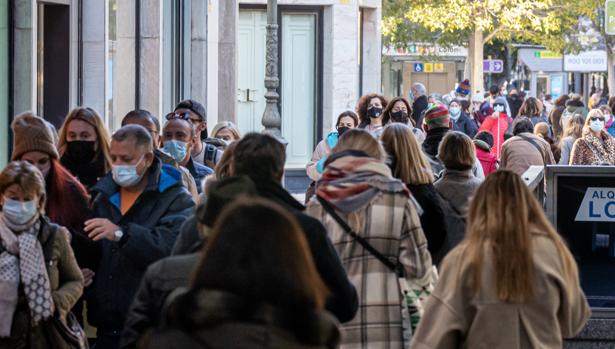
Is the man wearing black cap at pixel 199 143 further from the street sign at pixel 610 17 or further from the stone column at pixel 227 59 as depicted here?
the street sign at pixel 610 17

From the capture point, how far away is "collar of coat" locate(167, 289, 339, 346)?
3.84 meters

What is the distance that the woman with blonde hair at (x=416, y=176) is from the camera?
8898 millimetres

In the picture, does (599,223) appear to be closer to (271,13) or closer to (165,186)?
(165,186)

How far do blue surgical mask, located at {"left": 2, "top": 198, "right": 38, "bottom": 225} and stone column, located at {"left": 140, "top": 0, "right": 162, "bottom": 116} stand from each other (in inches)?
451

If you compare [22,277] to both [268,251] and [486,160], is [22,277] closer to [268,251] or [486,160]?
[268,251]

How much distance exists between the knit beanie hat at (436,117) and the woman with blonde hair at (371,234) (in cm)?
540

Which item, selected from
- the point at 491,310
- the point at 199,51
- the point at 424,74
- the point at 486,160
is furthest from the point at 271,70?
the point at 424,74

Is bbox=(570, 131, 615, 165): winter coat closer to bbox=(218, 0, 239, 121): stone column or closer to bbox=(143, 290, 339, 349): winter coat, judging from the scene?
bbox=(218, 0, 239, 121): stone column

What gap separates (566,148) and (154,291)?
1316 cm

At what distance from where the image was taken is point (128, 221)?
7637mm

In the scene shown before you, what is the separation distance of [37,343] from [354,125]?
7.43 meters

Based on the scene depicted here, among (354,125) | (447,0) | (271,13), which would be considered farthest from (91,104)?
(447,0)

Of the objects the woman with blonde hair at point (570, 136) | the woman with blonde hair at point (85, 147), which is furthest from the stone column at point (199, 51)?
the woman with blonde hair at point (85, 147)

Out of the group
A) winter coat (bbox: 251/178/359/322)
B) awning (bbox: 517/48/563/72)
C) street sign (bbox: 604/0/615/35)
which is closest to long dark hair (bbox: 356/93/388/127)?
winter coat (bbox: 251/178/359/322)
